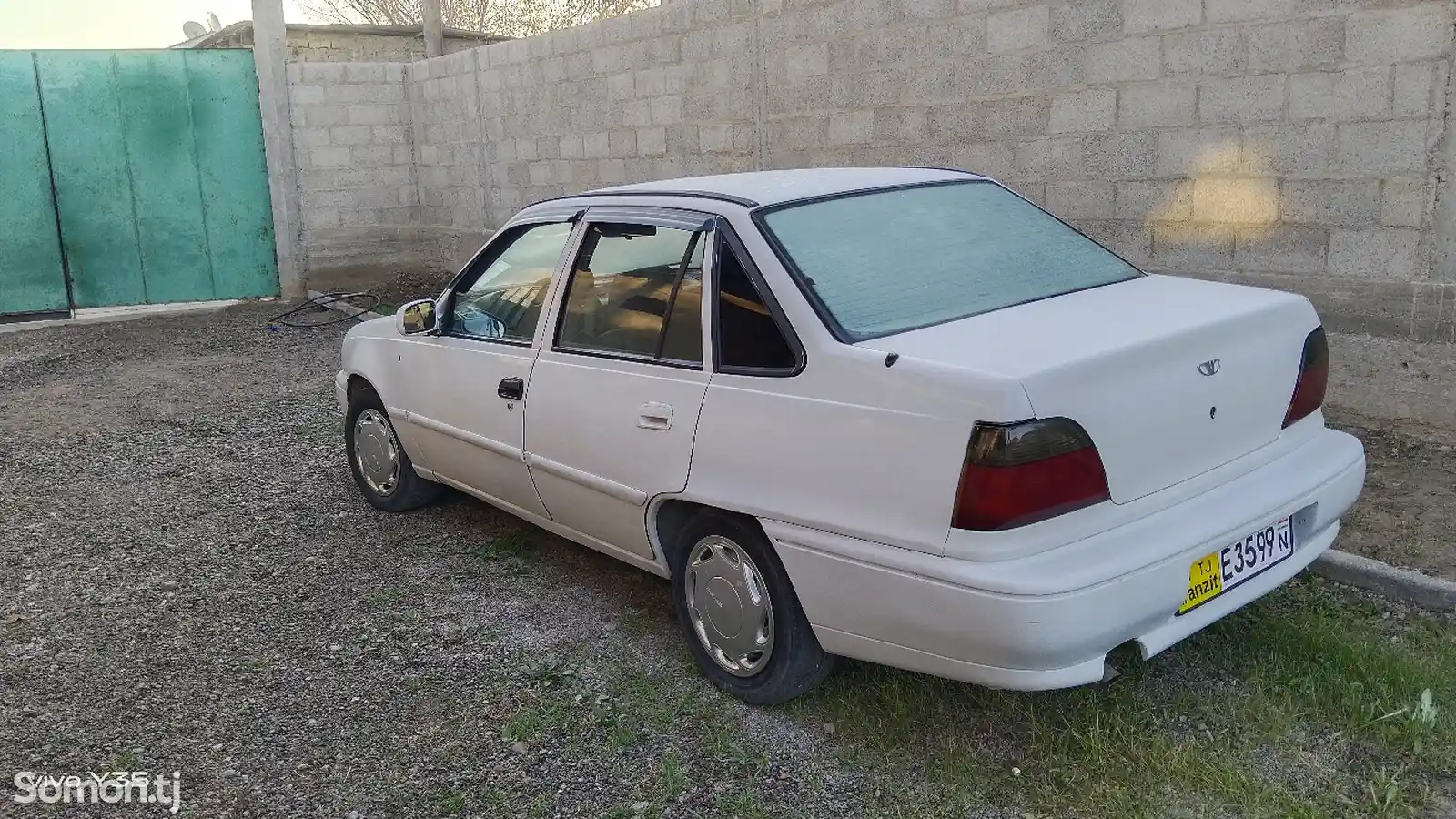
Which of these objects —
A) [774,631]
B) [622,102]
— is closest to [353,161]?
[622,102]

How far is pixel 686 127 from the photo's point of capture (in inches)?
355

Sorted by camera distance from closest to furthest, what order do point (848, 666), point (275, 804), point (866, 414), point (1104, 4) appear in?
point (866, 414), point (275, 804), point (848, 666), point (1104, 4)

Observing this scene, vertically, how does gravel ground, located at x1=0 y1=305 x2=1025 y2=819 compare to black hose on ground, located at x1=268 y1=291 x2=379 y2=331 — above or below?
below

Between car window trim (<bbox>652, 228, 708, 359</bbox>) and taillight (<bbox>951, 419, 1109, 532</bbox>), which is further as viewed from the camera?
car window trim (<bbox>652, 228, 708, 359</bbox>)

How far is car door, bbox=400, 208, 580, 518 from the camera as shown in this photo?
4.33 meters

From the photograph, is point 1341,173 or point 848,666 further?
point 1341,173

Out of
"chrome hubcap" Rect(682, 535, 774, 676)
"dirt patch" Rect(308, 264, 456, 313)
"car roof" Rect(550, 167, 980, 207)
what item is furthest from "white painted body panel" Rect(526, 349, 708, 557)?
"dirt patch" Rect(308, 264, 456, 313)

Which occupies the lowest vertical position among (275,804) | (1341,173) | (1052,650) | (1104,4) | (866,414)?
(275,804)

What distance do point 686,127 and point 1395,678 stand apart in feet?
22.3

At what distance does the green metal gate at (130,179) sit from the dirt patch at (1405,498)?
1091cm

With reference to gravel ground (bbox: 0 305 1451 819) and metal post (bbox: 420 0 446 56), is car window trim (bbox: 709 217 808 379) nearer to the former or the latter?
gravel ground (bbox: 0 305 1451 819)

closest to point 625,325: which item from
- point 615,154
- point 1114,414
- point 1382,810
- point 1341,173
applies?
point 1114,414

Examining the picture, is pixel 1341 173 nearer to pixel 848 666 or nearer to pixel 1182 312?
pixel 1182 312

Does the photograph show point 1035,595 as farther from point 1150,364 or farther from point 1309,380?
point 1309,380
